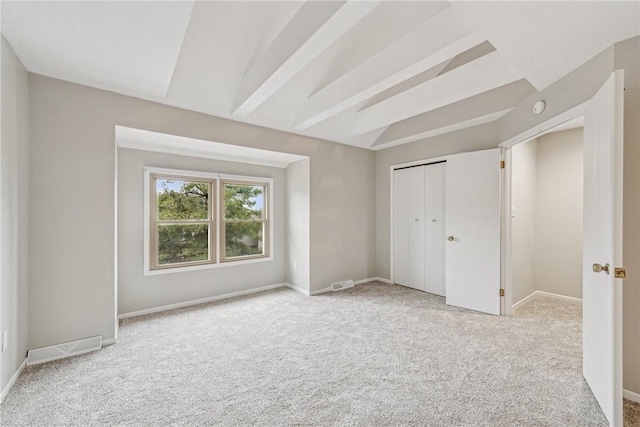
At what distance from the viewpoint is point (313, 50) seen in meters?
2.14

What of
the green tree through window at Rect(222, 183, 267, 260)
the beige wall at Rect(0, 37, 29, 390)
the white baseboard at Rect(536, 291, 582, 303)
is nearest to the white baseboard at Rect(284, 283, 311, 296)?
the green tree through window at Rect(222, 183, 267, 260)

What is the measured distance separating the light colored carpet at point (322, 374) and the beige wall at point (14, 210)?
312 millimetres

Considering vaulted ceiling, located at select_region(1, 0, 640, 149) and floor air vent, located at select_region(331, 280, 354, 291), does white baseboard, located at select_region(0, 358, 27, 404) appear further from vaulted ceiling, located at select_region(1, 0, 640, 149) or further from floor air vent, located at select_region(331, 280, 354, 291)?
floor air vent, located at select_region(331, 280, 354, 291)

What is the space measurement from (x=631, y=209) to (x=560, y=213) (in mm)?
2587

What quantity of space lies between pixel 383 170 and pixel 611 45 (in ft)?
10.8

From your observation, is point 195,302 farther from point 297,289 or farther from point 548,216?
point 548,216

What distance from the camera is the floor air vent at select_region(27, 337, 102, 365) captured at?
2.32 metres

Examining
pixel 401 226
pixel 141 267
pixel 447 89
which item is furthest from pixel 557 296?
pixel 141 267

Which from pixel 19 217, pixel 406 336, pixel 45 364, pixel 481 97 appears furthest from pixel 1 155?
pixel 481 97

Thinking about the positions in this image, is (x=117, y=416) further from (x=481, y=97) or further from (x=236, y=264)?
(x=481, y=97)

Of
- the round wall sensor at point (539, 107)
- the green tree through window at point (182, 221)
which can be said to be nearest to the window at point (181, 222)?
the green tree through window at point (182, 221)

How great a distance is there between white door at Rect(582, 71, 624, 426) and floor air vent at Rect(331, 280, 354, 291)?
302 cm

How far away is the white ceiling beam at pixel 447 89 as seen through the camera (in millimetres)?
2541

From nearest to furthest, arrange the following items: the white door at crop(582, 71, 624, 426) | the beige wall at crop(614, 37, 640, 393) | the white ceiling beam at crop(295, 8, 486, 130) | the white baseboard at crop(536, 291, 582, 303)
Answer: the white door at crop(582, 71, 624, 426) < the beige wall at crop(614, 37, 640, 393) < the white ceiling beam at crop(295, 8, 486, 130) < the white baseboard at crop(536, 291, 582, 303)
